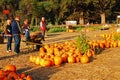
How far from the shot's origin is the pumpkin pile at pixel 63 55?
11.9m

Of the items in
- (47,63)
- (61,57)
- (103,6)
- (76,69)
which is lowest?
(76,69)

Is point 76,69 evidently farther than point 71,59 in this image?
No

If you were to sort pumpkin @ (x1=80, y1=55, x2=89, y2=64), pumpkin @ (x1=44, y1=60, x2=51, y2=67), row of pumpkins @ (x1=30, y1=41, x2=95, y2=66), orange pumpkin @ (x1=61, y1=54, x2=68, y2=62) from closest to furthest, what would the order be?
pumpkin @ (x1=44, y1=60, x2=51, y2=67), row of pumpkins @ (x1=30, y1=41, x2=95, y2=66), pumpkin @ (x1=80, y1=55, x2=89, y2=64), orange pumpkin @ (x1=61, y1=54, x2=68, y2=62)

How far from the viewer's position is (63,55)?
12.6 metres

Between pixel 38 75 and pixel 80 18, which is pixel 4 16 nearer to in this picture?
pixel 80 18

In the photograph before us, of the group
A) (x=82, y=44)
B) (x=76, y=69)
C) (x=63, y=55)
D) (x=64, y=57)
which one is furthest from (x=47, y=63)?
(x=82, y=44)

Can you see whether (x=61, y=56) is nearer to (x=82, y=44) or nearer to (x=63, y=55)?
(x=63, y=55)

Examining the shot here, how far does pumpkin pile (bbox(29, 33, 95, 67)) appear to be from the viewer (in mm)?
11922

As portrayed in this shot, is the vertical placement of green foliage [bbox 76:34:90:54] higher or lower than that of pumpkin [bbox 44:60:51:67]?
higher

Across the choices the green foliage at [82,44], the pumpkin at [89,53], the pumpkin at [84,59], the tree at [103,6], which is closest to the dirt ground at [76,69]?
the pumpkin at [84,59]

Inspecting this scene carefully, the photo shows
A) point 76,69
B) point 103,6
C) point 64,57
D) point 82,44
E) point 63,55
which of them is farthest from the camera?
point 103,6

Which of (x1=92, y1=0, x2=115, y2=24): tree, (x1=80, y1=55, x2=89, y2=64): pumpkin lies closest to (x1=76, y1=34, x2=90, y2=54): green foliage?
(x1=80, y1=55, x2=89, y2=64): pumpkin

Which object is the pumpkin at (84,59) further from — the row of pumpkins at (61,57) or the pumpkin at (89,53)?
the pumpkin at (89,53)

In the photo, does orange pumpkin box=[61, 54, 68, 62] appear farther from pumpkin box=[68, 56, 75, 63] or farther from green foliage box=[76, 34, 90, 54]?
green foliage box=[76, 34, 90, 54]
